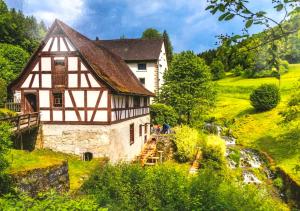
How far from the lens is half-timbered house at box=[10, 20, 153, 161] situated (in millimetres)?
20750

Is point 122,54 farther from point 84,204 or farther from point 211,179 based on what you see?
point 84,204

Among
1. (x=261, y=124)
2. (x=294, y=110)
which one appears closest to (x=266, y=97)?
(x=261, y=124)

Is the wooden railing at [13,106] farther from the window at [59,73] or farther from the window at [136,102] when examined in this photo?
the window at [136,102]

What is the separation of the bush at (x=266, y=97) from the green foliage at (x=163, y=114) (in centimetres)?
1065

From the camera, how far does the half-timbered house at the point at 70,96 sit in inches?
817

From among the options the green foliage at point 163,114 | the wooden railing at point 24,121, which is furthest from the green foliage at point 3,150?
the green foliage at point 163,114

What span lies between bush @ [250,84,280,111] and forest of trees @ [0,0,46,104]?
26950mm

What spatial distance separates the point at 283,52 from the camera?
4.66m

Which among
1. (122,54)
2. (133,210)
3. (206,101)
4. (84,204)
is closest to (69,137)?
(133,210)

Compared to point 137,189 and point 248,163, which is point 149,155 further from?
point 137,189

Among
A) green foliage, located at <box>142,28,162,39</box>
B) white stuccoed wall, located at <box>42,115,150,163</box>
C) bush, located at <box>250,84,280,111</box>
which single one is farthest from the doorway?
green foliage, located at <box>142,28,162,39</box>

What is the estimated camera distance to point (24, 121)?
20141 mm

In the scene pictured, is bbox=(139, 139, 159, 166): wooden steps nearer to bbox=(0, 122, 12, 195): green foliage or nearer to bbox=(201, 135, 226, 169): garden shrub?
bbox=(201, 135, 226, 169): garden shrub

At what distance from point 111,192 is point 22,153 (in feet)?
17.6
